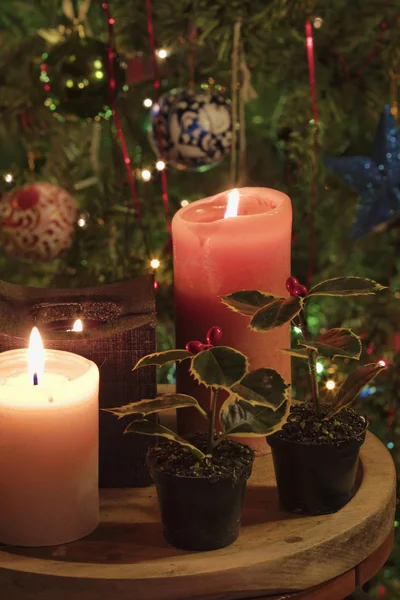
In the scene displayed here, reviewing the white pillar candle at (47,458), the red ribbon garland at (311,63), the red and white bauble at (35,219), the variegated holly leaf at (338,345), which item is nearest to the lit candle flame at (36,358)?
the white pillar candle at (47,458)

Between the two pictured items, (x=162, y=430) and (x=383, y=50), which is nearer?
(x=162, y=430)

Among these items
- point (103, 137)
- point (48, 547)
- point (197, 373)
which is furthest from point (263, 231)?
point (103, 137)

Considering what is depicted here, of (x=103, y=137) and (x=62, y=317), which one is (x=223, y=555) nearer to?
(x=62, y=317)

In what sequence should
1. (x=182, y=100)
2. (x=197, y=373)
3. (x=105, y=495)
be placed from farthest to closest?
(x=182, y=100)
(x=105, y=495)
(x=197, y=373)

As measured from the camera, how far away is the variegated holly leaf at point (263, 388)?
0.81 metres

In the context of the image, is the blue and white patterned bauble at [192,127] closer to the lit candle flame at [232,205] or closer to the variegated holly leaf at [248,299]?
the lit candle flame at [232,205]

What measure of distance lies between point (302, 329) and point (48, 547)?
28 centimetres

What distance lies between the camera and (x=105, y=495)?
967 mm

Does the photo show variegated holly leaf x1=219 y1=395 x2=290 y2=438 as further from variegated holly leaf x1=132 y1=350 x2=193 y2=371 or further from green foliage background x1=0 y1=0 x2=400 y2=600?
green foliage background x1=0 y1=0 x2=400 y2=600

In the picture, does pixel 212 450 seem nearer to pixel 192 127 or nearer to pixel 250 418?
pixel 250 418

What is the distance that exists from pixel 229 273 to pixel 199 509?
0.24m

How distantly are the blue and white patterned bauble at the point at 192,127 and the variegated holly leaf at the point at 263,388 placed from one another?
2.44 feet

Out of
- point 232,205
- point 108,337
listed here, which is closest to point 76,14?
point 232,205

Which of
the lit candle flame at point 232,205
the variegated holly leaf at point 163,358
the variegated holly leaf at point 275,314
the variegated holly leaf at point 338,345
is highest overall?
the lit candle flame at point 232,205
